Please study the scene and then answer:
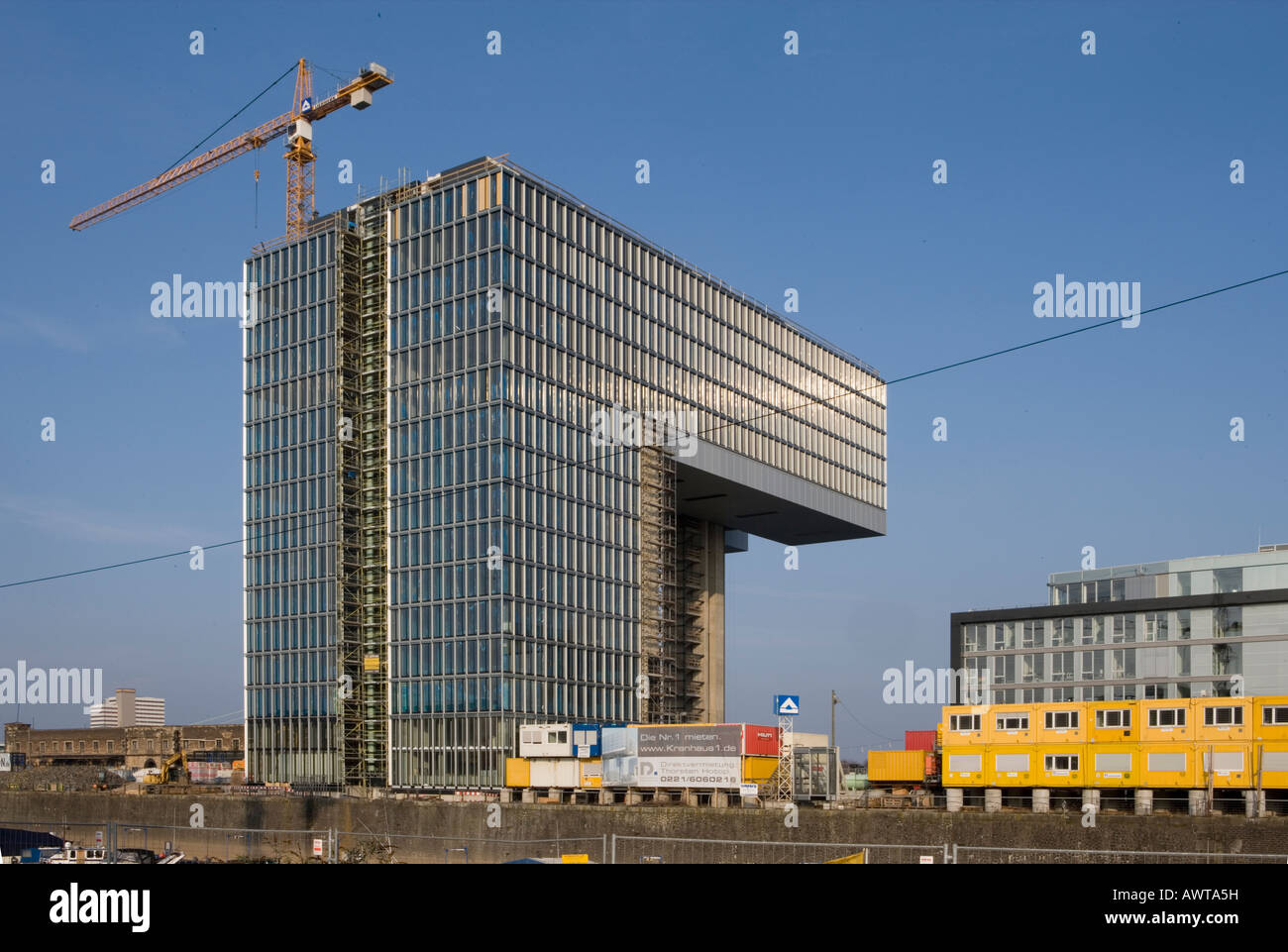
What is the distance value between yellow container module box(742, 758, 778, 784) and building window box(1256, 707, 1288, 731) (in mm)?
26435

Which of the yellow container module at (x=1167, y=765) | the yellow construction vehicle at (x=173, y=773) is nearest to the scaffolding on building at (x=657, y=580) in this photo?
the yellow construction vehicle at (x=173, y=773)

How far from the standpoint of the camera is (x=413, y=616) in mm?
101438

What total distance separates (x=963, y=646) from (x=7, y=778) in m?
94.5

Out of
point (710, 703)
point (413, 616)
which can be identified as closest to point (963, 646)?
point (710, 703)

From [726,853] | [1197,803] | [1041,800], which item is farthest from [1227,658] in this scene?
[726,853]

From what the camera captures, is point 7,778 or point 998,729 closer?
point 998,729

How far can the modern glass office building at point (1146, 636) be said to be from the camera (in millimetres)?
109750

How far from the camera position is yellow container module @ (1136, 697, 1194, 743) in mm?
57531

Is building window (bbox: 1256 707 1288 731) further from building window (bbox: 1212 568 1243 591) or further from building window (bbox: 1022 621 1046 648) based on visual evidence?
building window (bbox: 1022 621 1046 648)

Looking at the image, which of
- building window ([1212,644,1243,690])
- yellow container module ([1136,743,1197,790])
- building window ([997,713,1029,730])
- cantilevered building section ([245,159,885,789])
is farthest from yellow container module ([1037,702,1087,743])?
building window ([1212,644,1243,690])

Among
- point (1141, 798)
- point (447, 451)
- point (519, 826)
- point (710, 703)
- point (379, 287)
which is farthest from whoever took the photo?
point (710, 703)
